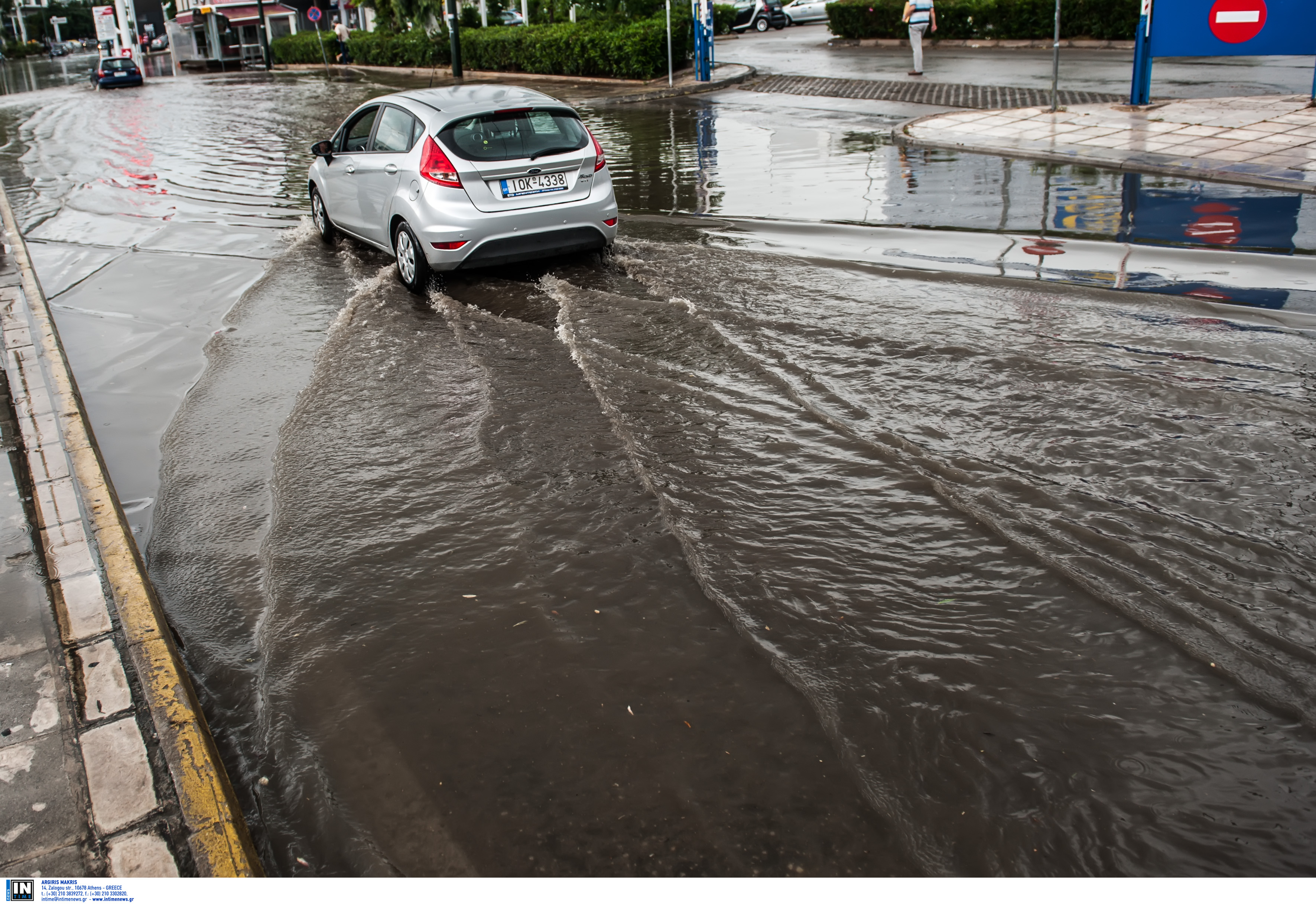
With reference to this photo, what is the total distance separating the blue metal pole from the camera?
14672 millimetres

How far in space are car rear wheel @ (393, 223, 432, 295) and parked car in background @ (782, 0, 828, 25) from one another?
39.4 m

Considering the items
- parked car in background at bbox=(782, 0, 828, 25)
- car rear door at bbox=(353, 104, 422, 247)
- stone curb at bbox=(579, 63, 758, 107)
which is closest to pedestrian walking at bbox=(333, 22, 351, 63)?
parked car in background at bbox=(782, 0, 828, 25)

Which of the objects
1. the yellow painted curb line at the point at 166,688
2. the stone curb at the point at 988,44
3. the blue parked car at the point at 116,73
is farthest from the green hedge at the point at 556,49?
the yellow painted curb line at the point at 166,688

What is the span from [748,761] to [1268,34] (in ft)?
49.9

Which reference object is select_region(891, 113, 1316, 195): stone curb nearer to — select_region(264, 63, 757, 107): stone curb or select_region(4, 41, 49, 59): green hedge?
select_region(264, 63, 757, 107): stone curb

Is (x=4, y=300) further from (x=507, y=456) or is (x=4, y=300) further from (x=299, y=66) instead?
(x=299, y=66)

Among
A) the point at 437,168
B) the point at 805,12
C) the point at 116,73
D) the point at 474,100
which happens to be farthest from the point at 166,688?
the point at 116,73

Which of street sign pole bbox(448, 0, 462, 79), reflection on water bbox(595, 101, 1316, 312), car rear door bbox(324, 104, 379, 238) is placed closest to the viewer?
reflection on water bbox(595, 101, 1316, 312)

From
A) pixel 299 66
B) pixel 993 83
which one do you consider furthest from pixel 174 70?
pixel 993 83

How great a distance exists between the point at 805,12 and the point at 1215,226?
39.0 m

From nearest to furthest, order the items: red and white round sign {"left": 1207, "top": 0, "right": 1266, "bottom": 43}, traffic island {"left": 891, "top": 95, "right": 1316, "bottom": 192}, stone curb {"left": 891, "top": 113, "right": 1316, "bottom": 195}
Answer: stone curb {"left": 891, "top": 113, "right": 1316, "bottom": 195} < traffic island {"left": 891, "top": 95, "right": 1316, "bottom": 192} < red and white round sign {"left": 1207, "top": 0, "right": 1266, "bottom": 43}

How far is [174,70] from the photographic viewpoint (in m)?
59.1

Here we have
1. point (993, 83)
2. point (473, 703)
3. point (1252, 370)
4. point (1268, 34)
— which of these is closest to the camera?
point (473, 703)

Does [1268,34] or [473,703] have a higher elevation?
[1268,34]
